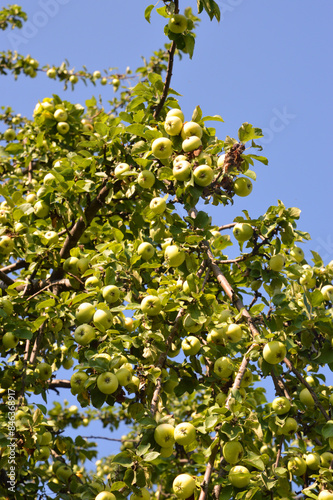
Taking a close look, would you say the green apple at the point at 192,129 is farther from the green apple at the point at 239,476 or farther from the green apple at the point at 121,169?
the green apple at the point at 239,476

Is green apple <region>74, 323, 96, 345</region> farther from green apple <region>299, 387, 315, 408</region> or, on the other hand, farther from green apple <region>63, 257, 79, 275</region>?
green apple <region>299, 387, 315, 408</region>

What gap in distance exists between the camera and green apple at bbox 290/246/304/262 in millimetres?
3299

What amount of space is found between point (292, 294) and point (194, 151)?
3.56 ft

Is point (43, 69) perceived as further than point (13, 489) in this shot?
Yes

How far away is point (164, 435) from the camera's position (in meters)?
2.15

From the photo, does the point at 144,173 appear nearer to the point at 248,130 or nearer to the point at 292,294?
the point at 248,130

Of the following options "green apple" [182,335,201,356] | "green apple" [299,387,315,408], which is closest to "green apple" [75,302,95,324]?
"green apple" [182,335,201,356]

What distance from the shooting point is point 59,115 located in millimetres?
4625

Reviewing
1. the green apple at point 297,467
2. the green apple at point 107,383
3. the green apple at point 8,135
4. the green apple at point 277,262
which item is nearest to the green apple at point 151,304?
the green apple at point 107,383

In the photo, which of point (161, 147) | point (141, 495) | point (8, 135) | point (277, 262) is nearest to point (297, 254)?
point (277, 262)

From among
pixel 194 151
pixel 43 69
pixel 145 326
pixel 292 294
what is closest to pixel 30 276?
pixel 145 326

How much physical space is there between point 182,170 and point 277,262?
68 cm

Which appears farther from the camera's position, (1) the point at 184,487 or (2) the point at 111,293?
(2) the point at 111,293

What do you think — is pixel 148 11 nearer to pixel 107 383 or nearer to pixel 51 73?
pixel 107 383
